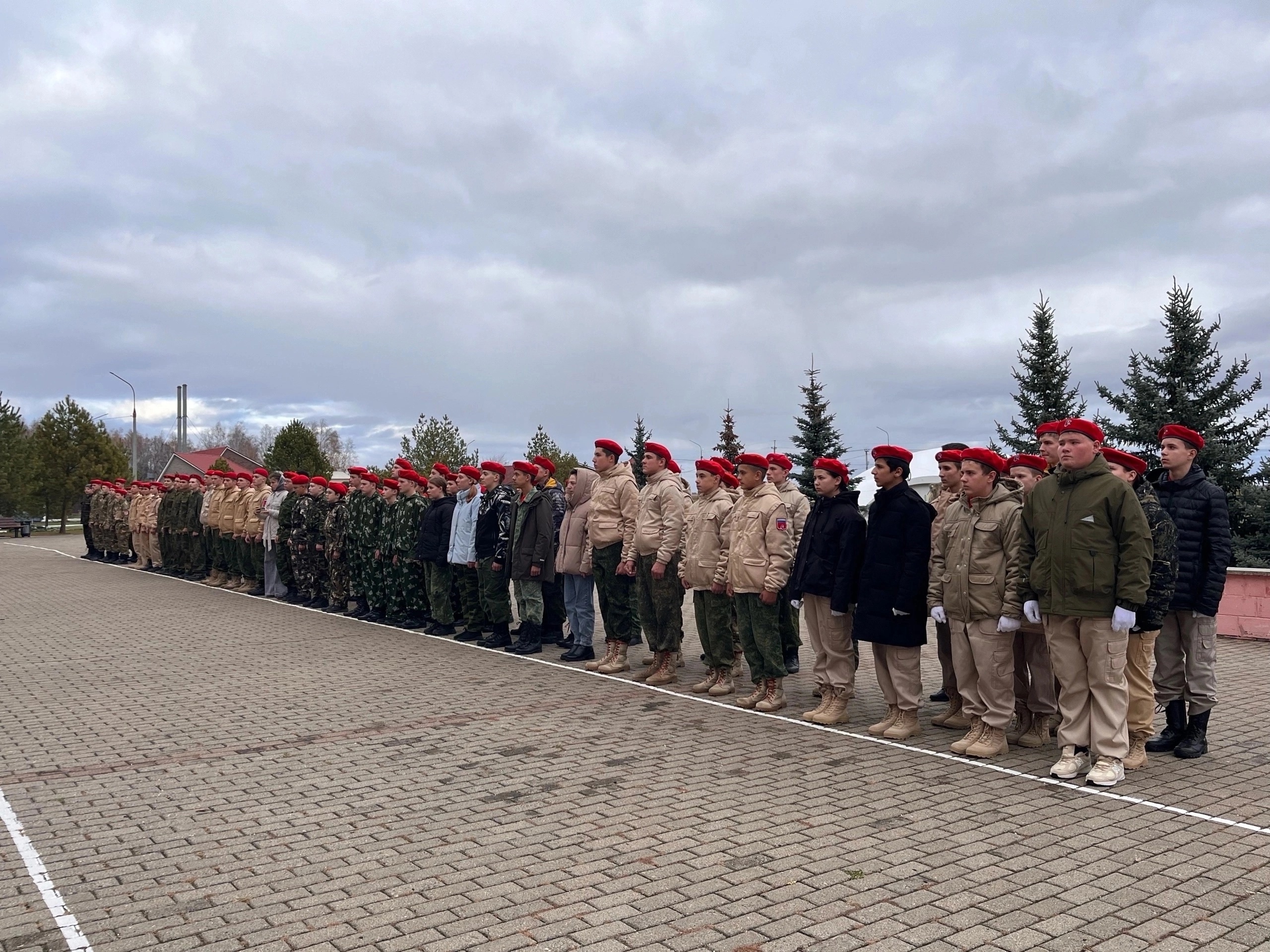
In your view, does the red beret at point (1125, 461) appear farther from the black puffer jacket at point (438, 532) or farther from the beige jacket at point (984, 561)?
the black puffer jacket at point (438, 532)

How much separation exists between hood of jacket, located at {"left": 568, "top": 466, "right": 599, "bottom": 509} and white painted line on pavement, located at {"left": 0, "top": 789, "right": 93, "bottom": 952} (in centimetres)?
600

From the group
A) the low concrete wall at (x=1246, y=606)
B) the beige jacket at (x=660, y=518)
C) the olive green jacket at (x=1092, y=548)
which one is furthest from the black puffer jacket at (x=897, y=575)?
the low concrete wall at (x=1246, y=606)

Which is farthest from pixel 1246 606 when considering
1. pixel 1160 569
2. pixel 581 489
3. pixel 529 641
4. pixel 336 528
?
pixel 336 528

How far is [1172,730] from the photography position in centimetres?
680

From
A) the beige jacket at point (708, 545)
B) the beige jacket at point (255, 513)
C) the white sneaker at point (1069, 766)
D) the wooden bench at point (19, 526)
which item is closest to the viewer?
the white sneaker at point (1069, 766)

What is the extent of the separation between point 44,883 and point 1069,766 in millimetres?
5397

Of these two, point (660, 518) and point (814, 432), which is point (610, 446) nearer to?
point (660, 518)

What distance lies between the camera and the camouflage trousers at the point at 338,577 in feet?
47.8

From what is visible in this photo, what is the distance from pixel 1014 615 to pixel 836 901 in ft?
9.52

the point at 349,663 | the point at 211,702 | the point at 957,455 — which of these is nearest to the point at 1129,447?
the point at 957,455

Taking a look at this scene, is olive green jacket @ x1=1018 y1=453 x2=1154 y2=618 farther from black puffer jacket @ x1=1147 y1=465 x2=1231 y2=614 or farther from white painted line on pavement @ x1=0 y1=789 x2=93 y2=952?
white painted line on pavement @ x1=0 y1=789 x2=93 y2=952

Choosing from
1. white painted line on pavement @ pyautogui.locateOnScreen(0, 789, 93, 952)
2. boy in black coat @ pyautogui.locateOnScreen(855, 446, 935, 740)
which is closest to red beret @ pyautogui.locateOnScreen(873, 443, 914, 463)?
boy in black coat @ pyautogui.locateOnScreen(855, 446, 935, 740)

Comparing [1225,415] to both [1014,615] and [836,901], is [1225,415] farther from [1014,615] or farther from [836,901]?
[836,901]

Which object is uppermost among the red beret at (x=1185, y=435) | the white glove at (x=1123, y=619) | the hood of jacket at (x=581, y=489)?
the red beret at (x=1185, y=435)
